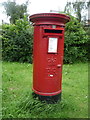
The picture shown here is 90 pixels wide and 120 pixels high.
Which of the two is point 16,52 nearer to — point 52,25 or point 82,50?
point 82,50

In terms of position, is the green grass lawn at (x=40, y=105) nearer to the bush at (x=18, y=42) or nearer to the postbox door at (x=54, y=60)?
the postbox door at (x=54, y=60)

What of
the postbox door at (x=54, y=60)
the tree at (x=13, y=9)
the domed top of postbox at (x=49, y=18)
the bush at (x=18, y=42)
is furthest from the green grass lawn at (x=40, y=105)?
the tree at (x=13, y=9)

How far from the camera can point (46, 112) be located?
2.41m

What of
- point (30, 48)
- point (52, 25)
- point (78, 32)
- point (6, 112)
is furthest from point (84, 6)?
point (6, 112)

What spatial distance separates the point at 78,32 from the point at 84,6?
9.78m

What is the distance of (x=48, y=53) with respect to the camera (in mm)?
2355

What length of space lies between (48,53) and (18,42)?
483cm

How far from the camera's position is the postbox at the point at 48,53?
227 centimetres

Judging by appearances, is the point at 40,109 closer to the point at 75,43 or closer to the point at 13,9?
the point at 75,43

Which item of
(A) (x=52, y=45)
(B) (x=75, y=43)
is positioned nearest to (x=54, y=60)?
(A) (x=52, y=45)

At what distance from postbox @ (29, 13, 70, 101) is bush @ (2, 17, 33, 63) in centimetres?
438

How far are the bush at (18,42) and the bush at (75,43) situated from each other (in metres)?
2.08

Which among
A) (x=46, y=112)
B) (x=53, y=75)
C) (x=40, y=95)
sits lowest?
(x=46, y=112)

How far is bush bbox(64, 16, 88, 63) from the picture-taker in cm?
691
